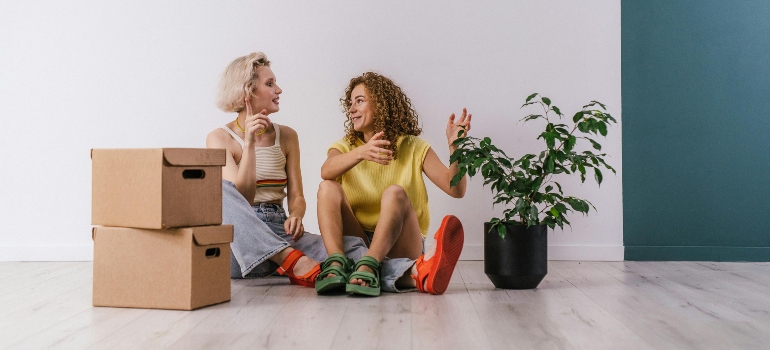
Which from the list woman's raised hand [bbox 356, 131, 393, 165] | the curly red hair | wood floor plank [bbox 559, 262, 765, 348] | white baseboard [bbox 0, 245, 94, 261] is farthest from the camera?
white baseboard [bbox 0, 245, 94, 261]

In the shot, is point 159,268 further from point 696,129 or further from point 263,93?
point 696,129

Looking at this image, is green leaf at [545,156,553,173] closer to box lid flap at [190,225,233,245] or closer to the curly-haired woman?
the curly-haired woman

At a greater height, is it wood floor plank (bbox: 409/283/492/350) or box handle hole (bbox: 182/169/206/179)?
box handle hole (bbox: 182/169/206/179)

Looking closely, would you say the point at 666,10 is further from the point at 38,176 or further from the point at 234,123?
the point at 38,176

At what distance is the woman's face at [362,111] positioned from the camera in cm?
253

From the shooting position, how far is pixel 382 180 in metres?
2.55

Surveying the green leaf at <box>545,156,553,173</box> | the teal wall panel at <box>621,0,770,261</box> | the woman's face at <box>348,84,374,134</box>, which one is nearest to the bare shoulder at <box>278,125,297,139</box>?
the woman's face at <box>348,84,374,134</box>

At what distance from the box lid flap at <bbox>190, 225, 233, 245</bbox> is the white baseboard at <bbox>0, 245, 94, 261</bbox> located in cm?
154

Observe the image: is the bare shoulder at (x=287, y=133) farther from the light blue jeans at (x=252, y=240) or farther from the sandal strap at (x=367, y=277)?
the sandal strap at (x=367, y=277)

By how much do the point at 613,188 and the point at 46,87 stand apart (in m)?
2.61

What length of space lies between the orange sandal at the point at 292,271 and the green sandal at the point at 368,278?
19 cm

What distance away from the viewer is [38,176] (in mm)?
3309

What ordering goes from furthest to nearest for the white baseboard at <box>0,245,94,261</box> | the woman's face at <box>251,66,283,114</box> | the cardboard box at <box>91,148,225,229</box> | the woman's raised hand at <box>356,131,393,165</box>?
the white baseboard at <box>0,245,94,261</box> → the woman's face at <box>251,66,283,114</box> → the woman's raised hand at <box>356,131,393,165</box> → the cardboard box at <box>91,148,225,229</box>

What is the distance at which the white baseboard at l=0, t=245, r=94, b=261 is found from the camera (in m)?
3.28
